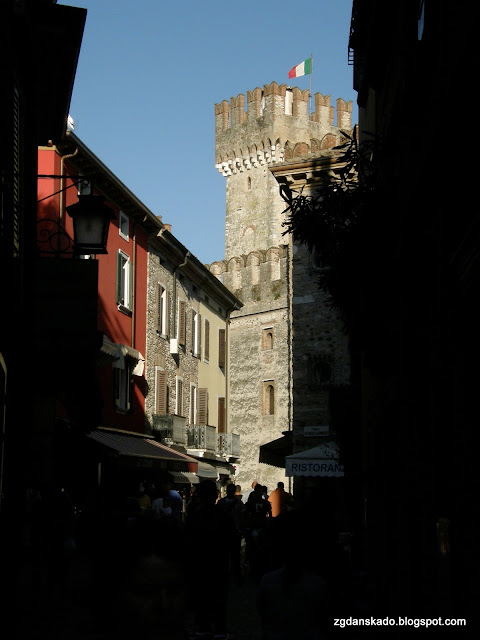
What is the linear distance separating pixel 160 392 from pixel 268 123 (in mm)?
41288

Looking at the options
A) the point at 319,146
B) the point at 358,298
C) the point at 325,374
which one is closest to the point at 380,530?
the point at 358,298

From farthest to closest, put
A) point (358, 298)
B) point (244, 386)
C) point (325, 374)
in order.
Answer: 1. point (244, 386)
2. point (325, 374)
3. point (358, 298)

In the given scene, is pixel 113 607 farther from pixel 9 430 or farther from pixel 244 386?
pixel 244 386

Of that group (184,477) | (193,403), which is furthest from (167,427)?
(193,403)

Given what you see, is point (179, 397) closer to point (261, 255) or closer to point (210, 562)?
point (261, 255)

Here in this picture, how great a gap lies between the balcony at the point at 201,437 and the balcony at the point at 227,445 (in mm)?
1672

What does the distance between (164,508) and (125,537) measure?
15.9m

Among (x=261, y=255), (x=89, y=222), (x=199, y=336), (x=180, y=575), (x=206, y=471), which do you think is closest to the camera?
(x=180, y=575)

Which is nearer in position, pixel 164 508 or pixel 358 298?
pixel 358 298

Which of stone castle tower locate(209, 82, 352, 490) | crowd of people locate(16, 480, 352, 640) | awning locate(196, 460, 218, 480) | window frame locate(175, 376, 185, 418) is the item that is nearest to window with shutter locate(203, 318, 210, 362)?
window frame locate(175, 376, 185, 418)

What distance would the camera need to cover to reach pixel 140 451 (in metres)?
26.3

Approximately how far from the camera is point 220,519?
31.8 feet

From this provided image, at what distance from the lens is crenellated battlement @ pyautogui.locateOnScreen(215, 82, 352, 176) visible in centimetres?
6938

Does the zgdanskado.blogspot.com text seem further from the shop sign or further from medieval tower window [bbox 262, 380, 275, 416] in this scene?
medieval tower window [bbox 262, 380, 275, 416]
